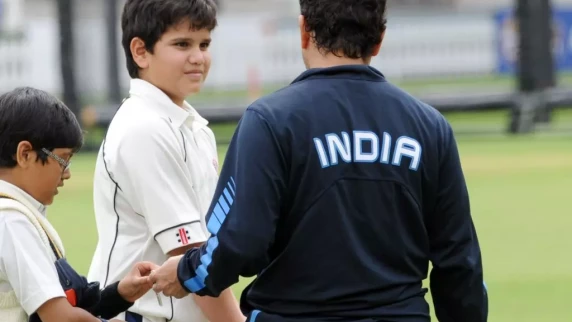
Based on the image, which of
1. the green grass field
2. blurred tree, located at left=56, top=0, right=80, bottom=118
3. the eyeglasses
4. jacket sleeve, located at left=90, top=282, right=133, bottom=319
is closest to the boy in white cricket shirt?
jacket sleeve, located at left=90, top=282, right=133, bottom=319

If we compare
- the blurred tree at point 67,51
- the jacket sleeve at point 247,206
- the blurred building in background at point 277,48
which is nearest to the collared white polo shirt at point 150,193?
the jacket sleeve at point 247,206

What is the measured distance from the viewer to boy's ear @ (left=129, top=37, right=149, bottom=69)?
4027mm

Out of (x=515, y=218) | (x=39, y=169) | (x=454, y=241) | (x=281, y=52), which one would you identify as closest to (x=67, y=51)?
(x=281, y=52)

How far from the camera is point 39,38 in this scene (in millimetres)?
26828

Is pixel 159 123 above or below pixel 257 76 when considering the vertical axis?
above

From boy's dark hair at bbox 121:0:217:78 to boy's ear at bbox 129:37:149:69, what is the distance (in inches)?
0.5

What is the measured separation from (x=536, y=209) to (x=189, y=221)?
809 cm

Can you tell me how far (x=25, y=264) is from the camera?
132 inches

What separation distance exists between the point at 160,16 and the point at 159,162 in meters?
0.52

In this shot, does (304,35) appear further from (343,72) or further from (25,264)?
(25,264)

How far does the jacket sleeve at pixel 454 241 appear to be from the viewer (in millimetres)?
3330

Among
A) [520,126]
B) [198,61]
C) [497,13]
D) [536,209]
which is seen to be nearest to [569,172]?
[536,209]

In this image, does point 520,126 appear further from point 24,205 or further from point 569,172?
point 24,205

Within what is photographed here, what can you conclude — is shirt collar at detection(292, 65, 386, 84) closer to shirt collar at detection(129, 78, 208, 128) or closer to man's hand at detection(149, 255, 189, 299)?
man's hand at detection(149, 255, 189, 299)
